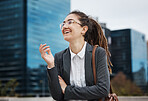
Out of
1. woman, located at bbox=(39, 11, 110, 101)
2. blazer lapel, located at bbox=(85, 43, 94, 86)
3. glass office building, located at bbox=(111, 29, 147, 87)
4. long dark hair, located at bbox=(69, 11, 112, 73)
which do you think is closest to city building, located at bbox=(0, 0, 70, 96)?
glass office building, located at bbox=(111, 29, 147, 87)

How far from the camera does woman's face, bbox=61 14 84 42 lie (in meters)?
1.89

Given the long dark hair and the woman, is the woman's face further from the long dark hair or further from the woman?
the long dark hair

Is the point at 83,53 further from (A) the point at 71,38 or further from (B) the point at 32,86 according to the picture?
(B) the point at 32,86

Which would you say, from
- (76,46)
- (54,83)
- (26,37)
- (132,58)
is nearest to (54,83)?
(54,83)

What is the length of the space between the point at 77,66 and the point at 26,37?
6708 centimetres

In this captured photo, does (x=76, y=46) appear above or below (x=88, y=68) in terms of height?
above

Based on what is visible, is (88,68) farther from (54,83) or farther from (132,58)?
(132,58)

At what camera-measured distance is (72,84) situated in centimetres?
188

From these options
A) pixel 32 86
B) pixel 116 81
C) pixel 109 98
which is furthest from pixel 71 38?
pixel 32 86

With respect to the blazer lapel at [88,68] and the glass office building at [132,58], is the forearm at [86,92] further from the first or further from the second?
the glass office building at [132,58]

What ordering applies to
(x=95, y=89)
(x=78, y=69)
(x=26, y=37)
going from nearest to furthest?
(x=95, y=89)
(x=78, y=69)
(x=26, y=37)

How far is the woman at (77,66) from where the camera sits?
70.2 inches

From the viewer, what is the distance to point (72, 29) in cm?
190

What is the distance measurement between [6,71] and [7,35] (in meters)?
10.2
